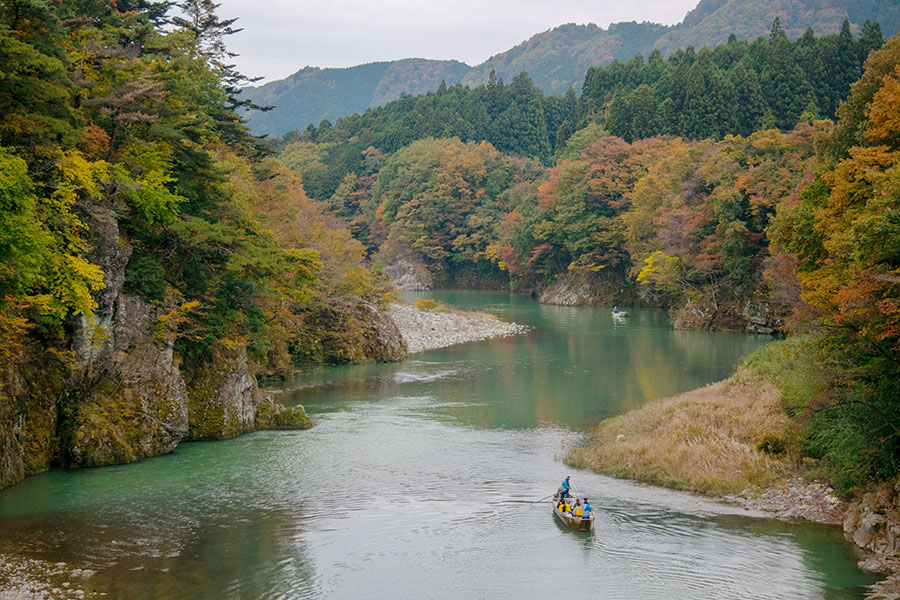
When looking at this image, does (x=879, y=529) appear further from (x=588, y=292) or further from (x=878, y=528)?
(x=588, y=292)

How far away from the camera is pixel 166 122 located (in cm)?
2498

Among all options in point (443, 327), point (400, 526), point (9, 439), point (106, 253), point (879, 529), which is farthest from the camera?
point (443, 327)

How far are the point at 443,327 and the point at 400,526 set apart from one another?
39.1m

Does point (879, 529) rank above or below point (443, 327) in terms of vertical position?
below

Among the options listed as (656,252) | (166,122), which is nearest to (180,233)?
(166,122)

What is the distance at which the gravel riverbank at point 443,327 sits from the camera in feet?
166

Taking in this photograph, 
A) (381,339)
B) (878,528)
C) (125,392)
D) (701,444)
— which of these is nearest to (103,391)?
(125,392)

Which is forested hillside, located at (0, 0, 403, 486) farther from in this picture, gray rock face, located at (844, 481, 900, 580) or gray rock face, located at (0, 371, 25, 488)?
gray rock face, located at (844, 481, 900, 580)

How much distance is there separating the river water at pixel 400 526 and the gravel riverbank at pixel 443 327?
67.5 feet

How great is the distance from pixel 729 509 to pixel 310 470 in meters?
11.2

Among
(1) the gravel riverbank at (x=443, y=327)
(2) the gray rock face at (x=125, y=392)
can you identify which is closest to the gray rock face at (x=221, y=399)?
(2) the gray rock face at (x=125, y=392)

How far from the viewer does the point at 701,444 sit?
21344 mm

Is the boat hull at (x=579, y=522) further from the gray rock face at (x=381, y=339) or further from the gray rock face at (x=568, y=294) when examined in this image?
the gray rock face at (x=568, y=294)

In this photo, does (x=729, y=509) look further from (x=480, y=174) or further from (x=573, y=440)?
(x=480, y=174)
